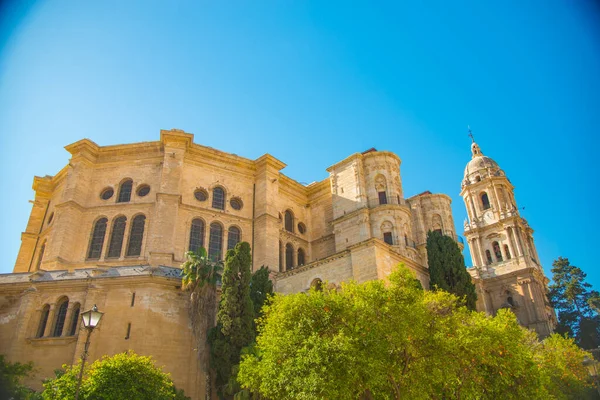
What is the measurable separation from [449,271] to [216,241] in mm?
14932

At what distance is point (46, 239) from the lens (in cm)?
3052

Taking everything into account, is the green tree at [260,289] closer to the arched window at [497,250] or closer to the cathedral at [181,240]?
the cathedral at [181,240]

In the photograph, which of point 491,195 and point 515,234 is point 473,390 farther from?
point 491,195

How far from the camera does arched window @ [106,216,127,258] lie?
28.2 meters

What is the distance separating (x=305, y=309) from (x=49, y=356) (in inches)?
519

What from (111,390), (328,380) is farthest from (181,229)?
(328,380)

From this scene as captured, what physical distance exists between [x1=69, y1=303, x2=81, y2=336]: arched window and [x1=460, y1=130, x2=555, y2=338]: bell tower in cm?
2595

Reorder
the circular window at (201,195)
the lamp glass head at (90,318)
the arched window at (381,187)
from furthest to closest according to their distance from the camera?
the arched window at (381,187)
the circular window at (201,195)
the lamp glass head at (90,318)

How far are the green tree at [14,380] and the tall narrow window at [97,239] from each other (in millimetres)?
9592

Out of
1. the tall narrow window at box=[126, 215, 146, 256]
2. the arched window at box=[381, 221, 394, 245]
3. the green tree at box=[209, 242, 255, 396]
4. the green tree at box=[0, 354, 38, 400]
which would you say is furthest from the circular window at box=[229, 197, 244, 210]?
the green tree at box=[0, 354, 38, 400]

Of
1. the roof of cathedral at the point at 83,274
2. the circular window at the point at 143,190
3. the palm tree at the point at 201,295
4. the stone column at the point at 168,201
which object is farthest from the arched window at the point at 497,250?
the circular window at the point at 143,190

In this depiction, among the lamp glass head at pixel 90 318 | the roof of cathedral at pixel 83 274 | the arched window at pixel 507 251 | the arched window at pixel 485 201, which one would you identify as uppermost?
the arched window at pixel 485 201

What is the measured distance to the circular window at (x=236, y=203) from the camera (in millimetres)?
32103

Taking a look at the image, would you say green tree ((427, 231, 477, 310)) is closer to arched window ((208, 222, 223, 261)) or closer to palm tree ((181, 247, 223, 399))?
palm tree ((181, 247, 223, 399))
